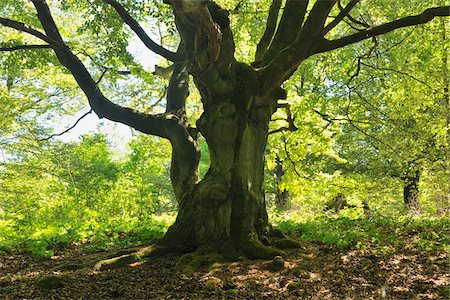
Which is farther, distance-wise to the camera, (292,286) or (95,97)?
(95,97)

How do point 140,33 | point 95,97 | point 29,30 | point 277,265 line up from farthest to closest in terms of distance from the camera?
point 140,33, point 95,97, point 29,30, point 277,265

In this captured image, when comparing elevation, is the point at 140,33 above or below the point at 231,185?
above

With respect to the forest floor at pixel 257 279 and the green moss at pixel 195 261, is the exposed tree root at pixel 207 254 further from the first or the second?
the forest floor at pixel 257 279

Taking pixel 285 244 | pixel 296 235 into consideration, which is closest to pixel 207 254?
pixel 285 244

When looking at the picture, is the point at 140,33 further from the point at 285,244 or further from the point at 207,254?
the point at 285,244

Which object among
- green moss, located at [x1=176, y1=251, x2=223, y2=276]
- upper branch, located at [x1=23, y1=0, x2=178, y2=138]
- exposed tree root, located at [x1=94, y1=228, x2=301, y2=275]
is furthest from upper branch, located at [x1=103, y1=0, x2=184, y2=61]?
green moss, located at [x1=176, y1=251, x2=223, y2=276]

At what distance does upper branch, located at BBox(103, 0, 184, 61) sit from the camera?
7.75 metres

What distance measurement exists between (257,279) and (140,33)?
19.8 ft

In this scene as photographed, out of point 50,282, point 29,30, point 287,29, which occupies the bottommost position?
point 50,282

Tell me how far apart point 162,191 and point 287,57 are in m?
27.0

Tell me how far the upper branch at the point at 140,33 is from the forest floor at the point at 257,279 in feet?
16.0

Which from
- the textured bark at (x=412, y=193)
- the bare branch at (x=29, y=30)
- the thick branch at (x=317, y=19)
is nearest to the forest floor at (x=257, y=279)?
the thick branch at (x=317, y=19)

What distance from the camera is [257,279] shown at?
15.5 feet

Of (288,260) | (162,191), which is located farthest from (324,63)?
(162,191)
